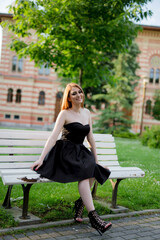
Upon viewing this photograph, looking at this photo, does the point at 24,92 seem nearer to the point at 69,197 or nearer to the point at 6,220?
the point at 69,197

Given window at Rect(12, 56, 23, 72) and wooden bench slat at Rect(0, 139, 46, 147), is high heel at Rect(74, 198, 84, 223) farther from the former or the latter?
window at Rect(12, 56, 23, 72)

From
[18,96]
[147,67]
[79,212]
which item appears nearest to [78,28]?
[79,212]

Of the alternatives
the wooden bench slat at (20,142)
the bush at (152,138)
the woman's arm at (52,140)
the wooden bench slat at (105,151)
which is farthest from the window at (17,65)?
the woman's arm at (52,140)

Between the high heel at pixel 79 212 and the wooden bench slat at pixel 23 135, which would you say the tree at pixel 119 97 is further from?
the high heel at pixel 79 212

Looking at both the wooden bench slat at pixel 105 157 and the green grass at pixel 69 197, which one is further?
the wooden bench slat at pixel 105 157

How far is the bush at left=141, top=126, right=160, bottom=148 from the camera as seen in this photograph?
1577 cm

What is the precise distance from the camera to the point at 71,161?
11.8ft

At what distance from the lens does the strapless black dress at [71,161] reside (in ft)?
11.6

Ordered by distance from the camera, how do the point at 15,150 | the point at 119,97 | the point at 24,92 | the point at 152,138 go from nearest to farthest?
the point at 15,150 → the point at 152,138 → the point at 119,97 → the point at 24,92

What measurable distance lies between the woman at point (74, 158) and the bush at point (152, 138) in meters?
12.2

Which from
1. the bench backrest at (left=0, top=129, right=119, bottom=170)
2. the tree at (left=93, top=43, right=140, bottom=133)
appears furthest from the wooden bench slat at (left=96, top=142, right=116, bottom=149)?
the tree at (left=93, top=43, right=140, bottom=133)

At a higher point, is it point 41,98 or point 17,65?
point 17,65

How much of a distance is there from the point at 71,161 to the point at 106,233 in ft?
3.11

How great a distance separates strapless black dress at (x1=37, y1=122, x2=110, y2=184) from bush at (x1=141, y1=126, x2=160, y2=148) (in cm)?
1246
